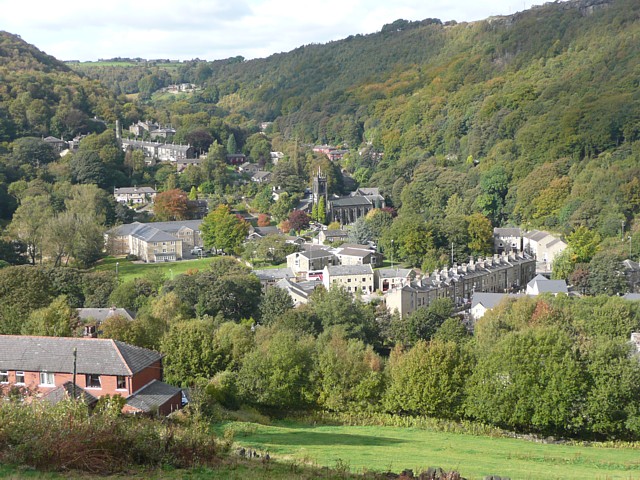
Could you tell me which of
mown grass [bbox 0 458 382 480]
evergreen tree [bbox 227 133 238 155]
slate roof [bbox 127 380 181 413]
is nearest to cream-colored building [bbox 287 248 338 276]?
slate roof [bbox 127 380 181 413]

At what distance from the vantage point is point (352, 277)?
4859 centimetres

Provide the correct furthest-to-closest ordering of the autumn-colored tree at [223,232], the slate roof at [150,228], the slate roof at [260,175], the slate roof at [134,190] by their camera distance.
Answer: the slate roof at [260,175] → the slate roof at [134,190] → the slate roof at [150,228] → the autumn-colored tree at [223,232]

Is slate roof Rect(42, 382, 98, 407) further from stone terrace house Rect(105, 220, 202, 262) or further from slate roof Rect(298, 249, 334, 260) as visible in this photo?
stone terrace house Rect(105, 220, 202, 262)

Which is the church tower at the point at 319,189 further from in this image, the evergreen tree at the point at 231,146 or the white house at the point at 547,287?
the white house at the point at 547,287

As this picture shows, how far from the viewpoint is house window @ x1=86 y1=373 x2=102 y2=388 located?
65.9ft

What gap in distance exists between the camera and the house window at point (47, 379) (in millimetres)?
20359

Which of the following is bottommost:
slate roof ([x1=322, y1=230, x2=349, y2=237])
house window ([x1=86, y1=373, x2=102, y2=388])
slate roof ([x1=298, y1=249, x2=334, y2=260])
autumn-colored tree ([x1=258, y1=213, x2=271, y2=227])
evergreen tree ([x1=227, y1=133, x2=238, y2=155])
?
house window ([x1=86, y1=373, x2=102, y2=388])

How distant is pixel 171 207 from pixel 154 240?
30.8 feet

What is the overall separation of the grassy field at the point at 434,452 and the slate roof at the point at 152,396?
1.84 metres

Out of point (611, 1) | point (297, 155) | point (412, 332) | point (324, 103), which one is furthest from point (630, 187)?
point (324, 103)

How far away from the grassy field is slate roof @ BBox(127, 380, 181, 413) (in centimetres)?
184

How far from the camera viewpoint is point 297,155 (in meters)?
82.8

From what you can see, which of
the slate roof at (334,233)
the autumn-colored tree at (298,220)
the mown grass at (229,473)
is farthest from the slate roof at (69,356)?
the autumn-colored tree at (298,220)

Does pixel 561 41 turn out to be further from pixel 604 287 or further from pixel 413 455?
pixel 413 455
